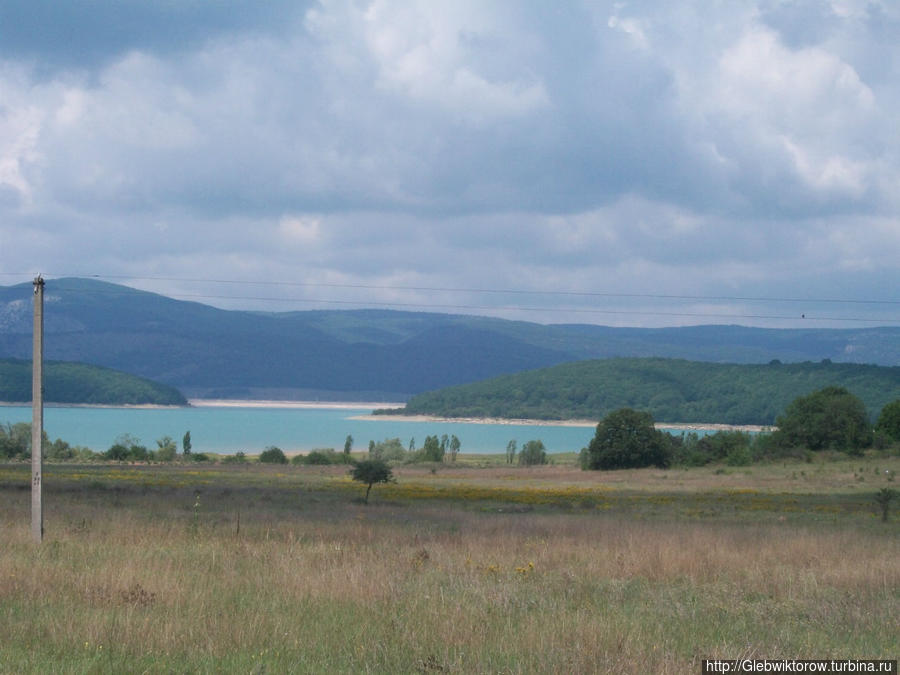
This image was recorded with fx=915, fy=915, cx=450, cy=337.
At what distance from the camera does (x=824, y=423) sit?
270 feet

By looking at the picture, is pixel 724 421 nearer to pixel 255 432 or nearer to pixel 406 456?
pixel 255 432

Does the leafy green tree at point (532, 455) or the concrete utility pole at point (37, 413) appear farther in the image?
the leafy green tree at point (532, 455)

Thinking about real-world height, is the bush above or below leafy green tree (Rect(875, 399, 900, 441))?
below

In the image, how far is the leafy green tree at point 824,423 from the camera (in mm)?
79875

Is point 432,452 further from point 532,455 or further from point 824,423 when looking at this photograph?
point 824,423

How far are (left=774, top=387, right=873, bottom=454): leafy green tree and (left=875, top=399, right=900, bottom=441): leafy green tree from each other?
121cm

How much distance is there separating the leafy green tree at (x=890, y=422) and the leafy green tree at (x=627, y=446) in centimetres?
1812

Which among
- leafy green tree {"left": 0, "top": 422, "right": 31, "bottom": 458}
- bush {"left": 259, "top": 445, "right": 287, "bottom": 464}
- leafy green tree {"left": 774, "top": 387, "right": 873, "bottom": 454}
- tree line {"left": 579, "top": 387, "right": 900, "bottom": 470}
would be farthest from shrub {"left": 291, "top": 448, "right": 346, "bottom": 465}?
leafy green tree {"left": 774, "top": 387, "right": 873, "bottom": 454}

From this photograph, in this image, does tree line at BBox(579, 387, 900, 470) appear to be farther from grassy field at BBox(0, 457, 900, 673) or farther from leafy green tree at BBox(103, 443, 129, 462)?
grassy field at BBox(0, 457, 900, 673)

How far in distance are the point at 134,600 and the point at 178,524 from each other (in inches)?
306

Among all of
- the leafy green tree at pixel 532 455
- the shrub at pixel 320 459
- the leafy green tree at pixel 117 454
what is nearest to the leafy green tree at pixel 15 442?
the leafy green tree at pixel 117 454

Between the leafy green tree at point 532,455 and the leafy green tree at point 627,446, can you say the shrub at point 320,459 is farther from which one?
the leafy green tree at point 627,446

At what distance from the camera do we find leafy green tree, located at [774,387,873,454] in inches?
3145

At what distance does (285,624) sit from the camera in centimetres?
801
